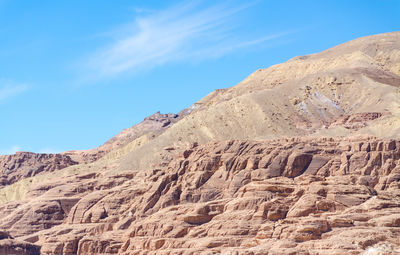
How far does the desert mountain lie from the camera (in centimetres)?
9138

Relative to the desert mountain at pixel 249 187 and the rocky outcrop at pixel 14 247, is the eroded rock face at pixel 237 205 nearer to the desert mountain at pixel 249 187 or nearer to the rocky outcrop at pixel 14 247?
the desert mountain at pixel 249 187

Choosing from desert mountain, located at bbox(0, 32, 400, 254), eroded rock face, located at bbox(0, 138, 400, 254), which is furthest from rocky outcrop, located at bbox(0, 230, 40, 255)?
eroded rock face, located at bbox(0, 138, 400, 254)

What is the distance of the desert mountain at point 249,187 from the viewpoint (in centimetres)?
9138

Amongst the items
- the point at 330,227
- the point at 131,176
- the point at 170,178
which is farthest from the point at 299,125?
the point at 330,227

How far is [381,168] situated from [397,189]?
27.9ft

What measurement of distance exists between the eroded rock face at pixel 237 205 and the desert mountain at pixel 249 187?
0.54ft

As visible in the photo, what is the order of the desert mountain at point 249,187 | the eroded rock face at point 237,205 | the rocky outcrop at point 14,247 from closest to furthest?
the eroded rock face at point 237,205, the desert mountain at point 249,187, the rocky outcrop at point 14,247

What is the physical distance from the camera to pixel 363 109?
17038 cm

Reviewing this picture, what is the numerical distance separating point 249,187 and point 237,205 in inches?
140

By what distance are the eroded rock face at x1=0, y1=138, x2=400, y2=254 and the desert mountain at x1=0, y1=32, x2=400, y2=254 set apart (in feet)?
0.54

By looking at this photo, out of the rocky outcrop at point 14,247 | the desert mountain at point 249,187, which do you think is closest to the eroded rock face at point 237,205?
the desert mountain at point 249,187

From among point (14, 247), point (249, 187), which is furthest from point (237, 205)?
point (14, 247)

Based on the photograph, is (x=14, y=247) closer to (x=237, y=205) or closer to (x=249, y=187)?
(x=237, y=205)

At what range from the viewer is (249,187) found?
105m
